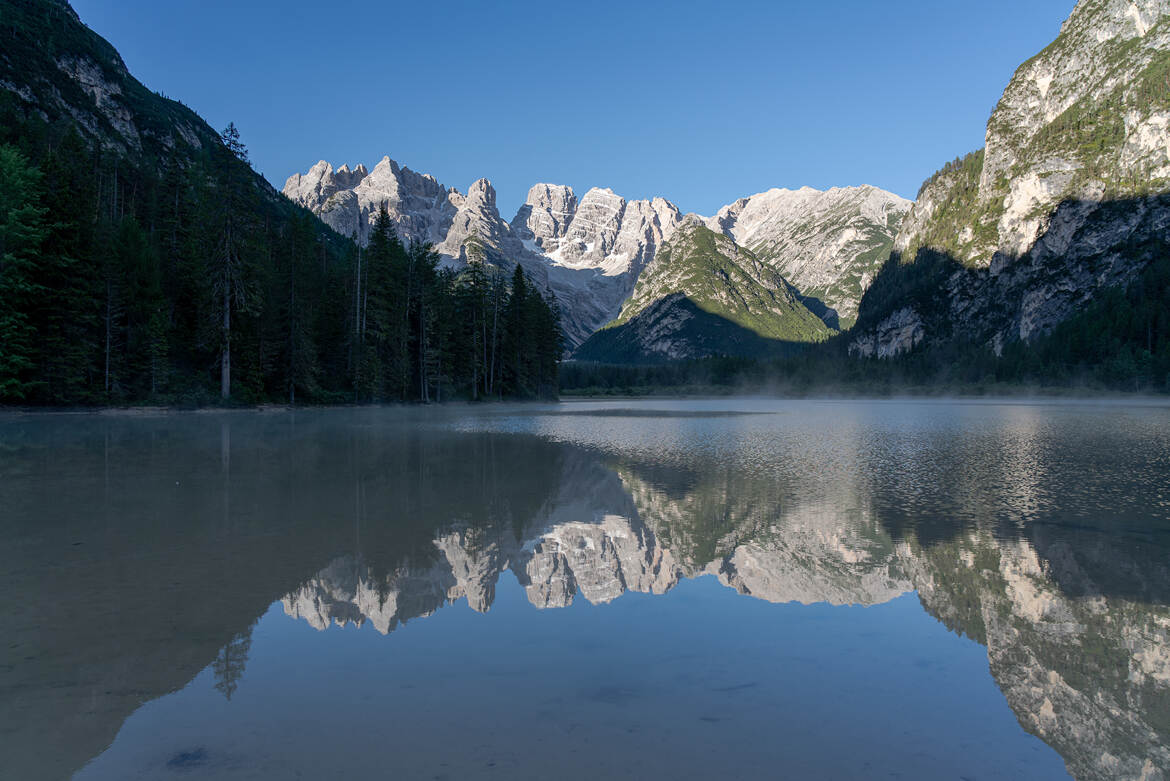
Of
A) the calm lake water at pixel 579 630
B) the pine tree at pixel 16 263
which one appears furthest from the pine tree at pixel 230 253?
the calm lake water at pixel 579 630

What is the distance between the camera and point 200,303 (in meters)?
51.9

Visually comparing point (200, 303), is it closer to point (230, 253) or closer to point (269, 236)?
point (230, 253)

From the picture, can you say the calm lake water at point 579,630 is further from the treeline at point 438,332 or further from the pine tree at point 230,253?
the treeline at point 438,332

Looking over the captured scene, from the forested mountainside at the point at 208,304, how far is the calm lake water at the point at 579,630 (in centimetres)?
3130

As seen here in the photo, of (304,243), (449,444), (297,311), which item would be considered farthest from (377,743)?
(304,243)

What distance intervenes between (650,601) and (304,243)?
71.1 metres

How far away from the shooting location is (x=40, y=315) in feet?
135

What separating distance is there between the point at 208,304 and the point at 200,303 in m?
0.57

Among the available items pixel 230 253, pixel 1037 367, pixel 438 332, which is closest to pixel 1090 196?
pixel 1037 367

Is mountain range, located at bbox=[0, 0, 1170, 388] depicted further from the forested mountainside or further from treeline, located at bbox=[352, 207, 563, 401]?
treeline, located at bbox=[352, 207, 563, 401]

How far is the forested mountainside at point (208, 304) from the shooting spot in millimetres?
41000

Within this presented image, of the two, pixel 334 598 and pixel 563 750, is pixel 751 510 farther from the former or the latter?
pixel 563 750

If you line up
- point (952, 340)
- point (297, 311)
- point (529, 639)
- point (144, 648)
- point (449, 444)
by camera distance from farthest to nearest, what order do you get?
1. point (952, 340)
2. point (297, 311)
3. point (449, 444)
4. point (529, 639)
5. point (144, 648)

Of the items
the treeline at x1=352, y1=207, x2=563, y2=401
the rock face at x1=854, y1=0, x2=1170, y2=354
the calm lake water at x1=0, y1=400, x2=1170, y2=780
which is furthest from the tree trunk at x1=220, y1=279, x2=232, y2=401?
the rock face at x1=854, y1=0, x2=1170, y2=354
